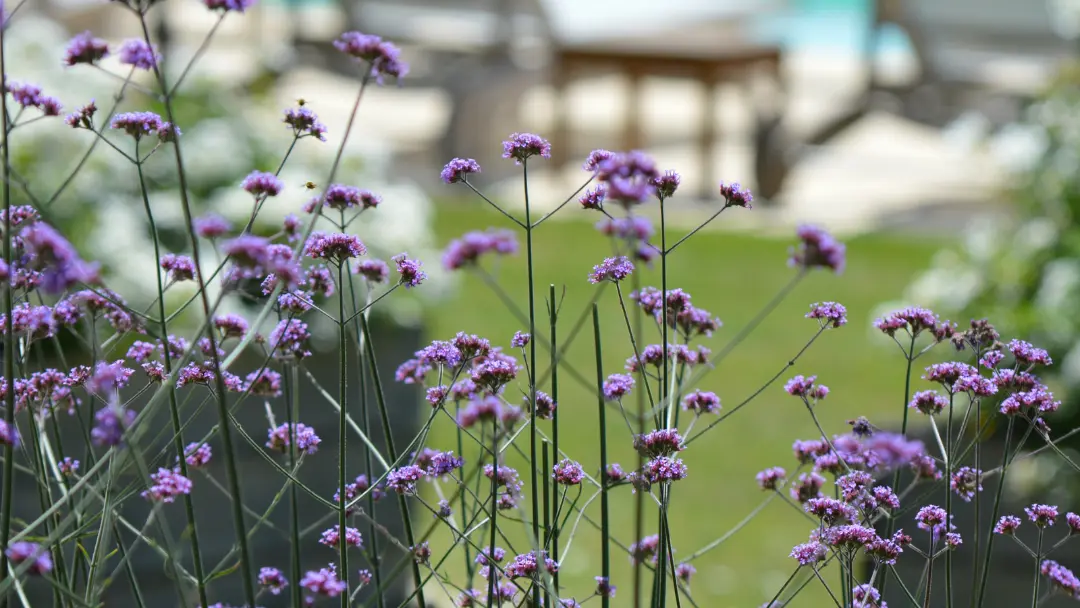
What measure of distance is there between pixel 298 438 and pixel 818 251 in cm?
46

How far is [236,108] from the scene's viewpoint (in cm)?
396

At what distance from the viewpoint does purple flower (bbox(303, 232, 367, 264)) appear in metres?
0.91

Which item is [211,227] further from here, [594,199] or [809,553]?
[809,553]

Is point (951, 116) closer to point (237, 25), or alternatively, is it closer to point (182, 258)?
point (182, 258)

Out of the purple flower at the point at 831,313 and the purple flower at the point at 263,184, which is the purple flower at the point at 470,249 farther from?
the purple flower at the point at 831,313

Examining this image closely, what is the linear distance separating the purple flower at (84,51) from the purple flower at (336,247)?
204 mm

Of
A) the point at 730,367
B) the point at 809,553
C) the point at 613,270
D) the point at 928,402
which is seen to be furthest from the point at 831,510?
the point at 730,367

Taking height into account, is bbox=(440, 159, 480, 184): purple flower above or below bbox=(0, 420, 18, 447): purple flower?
above

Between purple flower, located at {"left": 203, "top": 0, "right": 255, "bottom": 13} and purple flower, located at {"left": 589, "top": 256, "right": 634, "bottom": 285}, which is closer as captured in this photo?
purple flower, located at {"left": 203, "top": 0, "right": 255, "bottom": 13}

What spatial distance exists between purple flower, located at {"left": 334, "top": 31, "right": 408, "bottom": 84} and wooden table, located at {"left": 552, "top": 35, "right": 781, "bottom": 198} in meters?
6.79

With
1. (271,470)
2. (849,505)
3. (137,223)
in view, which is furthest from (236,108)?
(849,505)

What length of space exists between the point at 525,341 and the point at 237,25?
14217 millimetres

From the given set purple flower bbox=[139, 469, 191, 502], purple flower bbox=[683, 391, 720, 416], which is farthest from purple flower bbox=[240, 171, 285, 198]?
purple flower bbox=[683, 391, 720, 416]

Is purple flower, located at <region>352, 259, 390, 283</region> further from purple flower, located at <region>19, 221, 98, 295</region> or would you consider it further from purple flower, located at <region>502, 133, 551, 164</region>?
purple flower, located at <region>19, 221, 98, 295</region>
